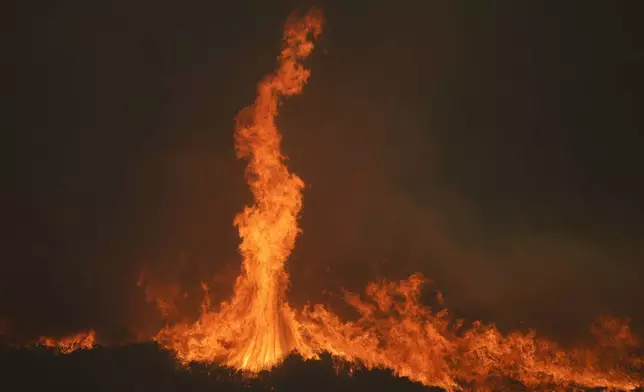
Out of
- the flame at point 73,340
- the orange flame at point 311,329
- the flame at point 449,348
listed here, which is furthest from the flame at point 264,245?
the flame at point 73,340

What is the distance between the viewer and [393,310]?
36.5 feet

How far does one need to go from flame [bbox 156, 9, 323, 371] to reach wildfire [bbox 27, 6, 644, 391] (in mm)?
22

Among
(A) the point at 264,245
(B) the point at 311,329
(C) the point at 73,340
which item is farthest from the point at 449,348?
(C) the point at 73,340

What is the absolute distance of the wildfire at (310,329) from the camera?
964cm

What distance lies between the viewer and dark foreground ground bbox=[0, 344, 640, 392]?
7969mm

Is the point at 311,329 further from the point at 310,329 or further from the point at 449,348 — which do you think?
the point at 449,348

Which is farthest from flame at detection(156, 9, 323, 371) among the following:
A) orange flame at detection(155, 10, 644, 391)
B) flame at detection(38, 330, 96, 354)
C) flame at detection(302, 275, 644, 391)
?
flame at detection(38, 330, 96, 354)

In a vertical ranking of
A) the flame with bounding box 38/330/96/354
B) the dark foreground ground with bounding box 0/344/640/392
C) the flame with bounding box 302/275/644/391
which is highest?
the flame with bounding box 302/275/644/391

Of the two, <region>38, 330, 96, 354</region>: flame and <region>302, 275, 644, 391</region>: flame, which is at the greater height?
<region>302, 275, 644, 391</region>: flame

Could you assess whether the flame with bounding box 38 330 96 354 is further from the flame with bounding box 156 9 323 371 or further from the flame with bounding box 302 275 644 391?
the flame with bounding box 302 275 644 391

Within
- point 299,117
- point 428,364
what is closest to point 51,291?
point 299,117

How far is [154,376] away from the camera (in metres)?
8.20

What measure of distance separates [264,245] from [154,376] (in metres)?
3.52

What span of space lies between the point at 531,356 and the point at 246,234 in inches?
250
